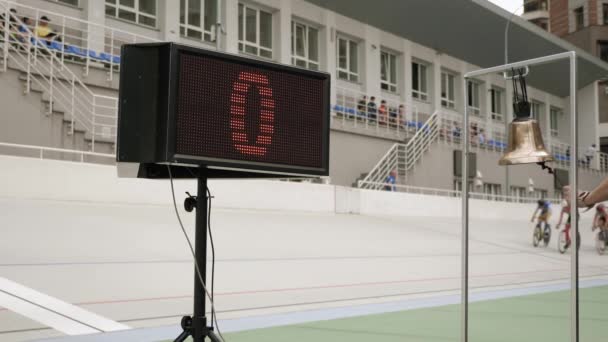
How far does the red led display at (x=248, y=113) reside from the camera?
139 inches

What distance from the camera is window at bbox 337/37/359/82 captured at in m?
28.7

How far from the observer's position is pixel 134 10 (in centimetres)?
2081

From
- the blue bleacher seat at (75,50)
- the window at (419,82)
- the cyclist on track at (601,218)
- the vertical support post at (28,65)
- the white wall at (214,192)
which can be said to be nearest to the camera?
the white wall at (214,192)

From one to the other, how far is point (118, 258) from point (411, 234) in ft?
31.4

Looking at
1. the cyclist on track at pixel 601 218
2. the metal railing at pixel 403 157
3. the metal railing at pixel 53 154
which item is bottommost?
the cyclist on track at pixel 601 218

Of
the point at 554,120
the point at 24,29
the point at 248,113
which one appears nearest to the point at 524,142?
the point at 248,113

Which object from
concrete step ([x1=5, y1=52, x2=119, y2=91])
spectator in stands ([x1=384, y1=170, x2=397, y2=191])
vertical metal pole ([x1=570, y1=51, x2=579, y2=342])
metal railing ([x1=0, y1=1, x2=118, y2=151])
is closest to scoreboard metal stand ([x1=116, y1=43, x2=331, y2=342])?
vertical metal pole ([x1=570, y1=51, x2=579, y2=342])

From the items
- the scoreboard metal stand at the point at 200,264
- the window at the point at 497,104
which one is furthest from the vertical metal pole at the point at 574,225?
the window at the point at 497,104

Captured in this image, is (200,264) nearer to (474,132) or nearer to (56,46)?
(56,46)

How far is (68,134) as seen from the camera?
15.0m

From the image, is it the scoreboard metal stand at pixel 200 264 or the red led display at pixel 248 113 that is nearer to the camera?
the red led display at pixel 248 113

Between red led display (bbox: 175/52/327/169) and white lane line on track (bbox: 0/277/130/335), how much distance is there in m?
2.54

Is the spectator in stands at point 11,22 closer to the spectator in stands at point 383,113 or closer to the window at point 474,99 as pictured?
the spectator in stands at point 383,113

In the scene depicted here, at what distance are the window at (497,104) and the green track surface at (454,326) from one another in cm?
3272
